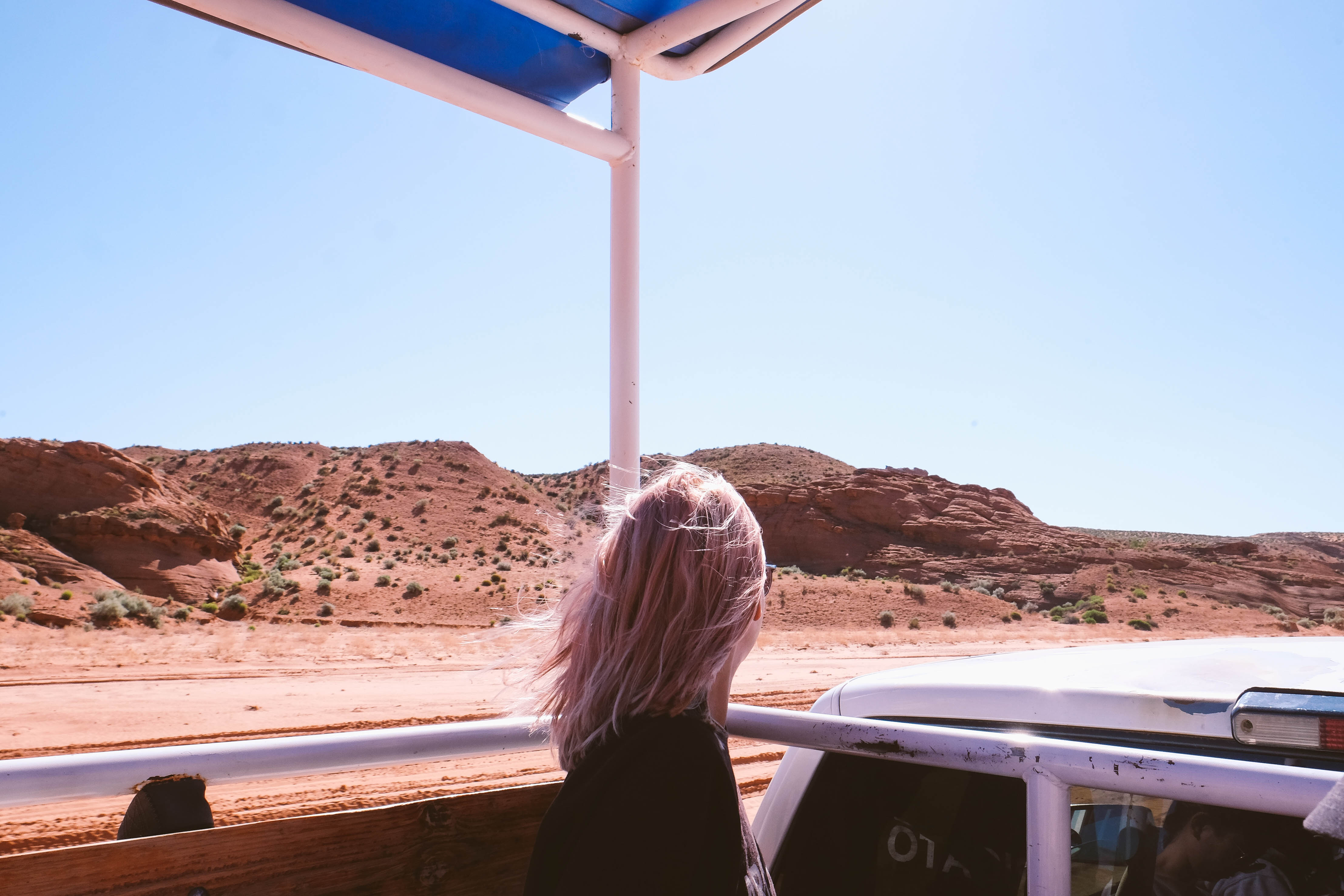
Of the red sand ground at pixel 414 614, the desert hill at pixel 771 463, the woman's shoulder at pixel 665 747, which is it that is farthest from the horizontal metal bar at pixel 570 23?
the desert hill at pixel 771 463

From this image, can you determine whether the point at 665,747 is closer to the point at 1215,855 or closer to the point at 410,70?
the point at 1215,855

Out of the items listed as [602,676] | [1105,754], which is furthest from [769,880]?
[1105,754]

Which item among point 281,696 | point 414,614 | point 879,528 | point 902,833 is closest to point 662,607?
point 902,833

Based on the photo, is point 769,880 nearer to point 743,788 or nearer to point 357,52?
point 357,52

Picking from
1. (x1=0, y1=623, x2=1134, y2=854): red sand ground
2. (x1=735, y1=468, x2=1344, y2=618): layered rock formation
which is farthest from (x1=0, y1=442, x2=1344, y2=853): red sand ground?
(x1=735, y1=468, x2=1344, y2=618): layered rock formation

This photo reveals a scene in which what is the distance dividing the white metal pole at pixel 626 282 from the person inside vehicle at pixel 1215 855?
152cm

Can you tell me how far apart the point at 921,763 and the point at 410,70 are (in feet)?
6.92

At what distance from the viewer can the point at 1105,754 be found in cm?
126

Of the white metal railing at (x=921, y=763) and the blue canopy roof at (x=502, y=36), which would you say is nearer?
the white metal railing at (x=921, y=763)

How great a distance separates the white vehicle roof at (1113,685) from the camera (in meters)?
1.43

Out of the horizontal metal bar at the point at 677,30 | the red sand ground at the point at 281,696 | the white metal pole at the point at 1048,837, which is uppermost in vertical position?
the horizontal metal bar at the point at 677,30

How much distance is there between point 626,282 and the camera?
270cm

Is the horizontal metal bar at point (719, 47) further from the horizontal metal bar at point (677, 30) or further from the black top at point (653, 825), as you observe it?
the black top at point (653, 825)

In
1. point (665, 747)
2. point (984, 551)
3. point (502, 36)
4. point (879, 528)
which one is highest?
point (879, 528)
